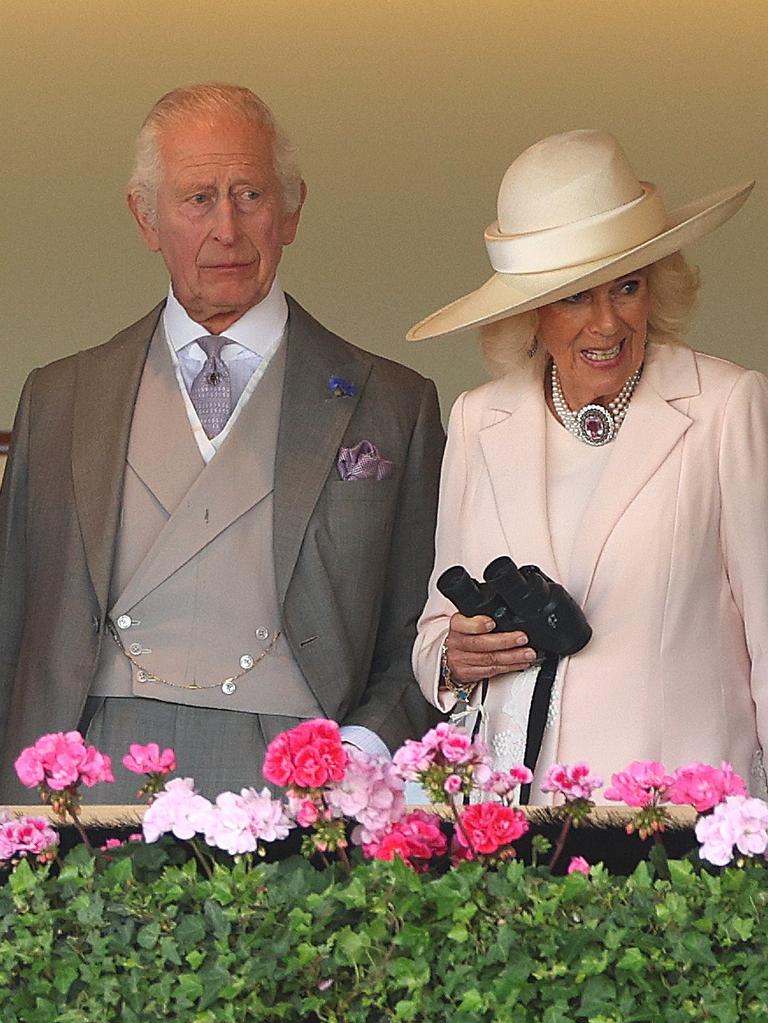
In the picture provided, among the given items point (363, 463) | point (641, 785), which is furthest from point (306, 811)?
point (363, 463)

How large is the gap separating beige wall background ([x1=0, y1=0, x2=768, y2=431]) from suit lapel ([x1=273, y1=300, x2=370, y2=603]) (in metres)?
1.75

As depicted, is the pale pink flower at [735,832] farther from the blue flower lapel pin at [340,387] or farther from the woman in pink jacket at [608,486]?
the blue flower lapel pin at [340,387]

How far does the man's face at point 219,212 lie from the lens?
3.12 metres

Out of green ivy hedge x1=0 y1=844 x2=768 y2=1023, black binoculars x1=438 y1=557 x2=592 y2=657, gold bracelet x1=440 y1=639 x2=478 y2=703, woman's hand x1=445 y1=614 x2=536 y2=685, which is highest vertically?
black binoculars x1=438 y1=557 x2=592 y2=657

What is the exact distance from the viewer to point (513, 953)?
1.70 m

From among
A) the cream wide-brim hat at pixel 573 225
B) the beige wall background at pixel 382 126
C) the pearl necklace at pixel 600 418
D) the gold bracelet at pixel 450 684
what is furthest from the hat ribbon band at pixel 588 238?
the beige wall background at pixel 382 126

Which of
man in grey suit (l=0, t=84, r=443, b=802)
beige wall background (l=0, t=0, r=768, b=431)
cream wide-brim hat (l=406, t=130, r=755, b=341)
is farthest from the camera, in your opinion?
beige wall background (l=0, t=0, r=768, b=431)

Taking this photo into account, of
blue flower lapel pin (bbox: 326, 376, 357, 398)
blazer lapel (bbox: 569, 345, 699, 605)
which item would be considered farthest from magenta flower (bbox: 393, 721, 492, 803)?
blue flower lapel pin (bbox: 326, 376, 357, 398)

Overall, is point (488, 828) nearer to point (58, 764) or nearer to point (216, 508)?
point (58, 764)

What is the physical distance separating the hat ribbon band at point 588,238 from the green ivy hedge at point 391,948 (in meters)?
1.16

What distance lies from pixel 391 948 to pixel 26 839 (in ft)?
1.22

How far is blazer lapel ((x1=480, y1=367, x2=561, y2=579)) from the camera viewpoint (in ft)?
9.11

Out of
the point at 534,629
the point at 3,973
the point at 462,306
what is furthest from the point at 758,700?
the point at 3,973

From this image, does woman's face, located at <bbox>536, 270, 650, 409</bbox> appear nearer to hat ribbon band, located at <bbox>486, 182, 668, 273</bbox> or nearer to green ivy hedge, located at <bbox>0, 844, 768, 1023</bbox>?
hat ribbon band, located at <bbox>486, 182, 668, 273</bbox>
